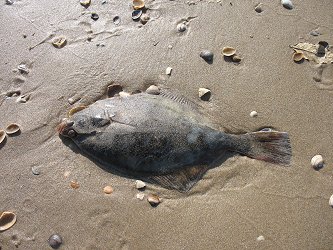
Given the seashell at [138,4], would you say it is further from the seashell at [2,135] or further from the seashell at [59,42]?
the seashell at [2,135]

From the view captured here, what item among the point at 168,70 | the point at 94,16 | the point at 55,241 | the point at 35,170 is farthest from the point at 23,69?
the point at 55,241

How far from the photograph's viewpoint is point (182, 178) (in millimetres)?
3926

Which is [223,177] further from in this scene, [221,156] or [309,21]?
[309,21]

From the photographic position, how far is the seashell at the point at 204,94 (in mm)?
4338

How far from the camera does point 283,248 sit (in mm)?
3564

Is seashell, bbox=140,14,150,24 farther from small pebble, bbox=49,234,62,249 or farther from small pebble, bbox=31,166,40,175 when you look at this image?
small pebble, bbox=49,234,62,249

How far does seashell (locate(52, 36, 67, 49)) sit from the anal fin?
2.18 meters

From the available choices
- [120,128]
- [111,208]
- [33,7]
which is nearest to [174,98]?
[120,128]

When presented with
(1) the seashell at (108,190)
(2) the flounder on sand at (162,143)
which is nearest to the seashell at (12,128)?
(2) the flounder on sand at (162,143)

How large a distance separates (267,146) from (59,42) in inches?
118

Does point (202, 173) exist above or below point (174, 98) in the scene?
below

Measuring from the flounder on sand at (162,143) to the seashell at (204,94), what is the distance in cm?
40

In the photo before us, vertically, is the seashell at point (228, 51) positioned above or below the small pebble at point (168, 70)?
above

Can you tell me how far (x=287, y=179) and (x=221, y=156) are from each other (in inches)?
29.1
